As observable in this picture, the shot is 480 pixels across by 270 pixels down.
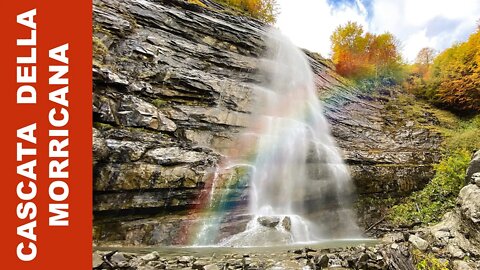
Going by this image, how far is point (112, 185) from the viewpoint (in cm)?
1063

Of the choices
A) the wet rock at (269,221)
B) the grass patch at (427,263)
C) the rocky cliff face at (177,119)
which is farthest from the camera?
the wet rock at (269,221)

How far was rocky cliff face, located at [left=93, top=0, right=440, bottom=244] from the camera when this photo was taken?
429 inches

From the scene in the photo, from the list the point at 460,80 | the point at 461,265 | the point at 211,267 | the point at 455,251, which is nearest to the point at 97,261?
the point at 211,267

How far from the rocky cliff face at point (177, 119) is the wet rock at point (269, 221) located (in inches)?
102

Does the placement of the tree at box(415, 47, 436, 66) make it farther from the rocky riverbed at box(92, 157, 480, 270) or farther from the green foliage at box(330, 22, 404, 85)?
the rocky riverbed at box(92, 157, 480, 270)

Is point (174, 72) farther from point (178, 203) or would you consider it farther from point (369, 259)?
point (369, 259)

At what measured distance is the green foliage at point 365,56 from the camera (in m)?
31.3

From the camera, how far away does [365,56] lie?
34.1m

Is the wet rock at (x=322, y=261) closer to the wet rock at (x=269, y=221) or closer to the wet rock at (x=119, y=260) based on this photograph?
the wet rock at (x=269, y=221)

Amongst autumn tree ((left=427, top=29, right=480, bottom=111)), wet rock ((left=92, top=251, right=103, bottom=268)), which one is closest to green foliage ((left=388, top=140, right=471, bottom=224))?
autumn tree ((left=427, top=29, right=480, bottom=111))

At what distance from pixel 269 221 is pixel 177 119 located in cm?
601

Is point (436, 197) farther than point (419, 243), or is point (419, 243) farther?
point (436, 197)

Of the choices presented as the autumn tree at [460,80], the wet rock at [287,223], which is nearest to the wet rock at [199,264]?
the wet rock at [287,223]

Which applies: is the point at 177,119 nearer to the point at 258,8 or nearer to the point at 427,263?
the point at 427,263
